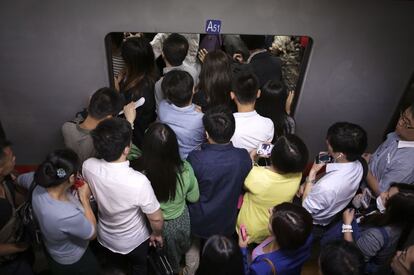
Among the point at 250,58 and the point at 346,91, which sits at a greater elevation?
the point at 250,58

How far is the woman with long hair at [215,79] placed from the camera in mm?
2891

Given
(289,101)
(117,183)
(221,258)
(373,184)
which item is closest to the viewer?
(221,258)

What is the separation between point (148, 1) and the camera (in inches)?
109

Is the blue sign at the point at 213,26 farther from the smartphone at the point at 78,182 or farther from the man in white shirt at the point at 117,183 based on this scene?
the smartphone at the point at 78,182

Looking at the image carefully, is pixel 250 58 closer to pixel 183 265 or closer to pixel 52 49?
pixel 52 49

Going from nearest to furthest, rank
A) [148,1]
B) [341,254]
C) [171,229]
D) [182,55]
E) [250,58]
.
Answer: [341,254] < [171,229] < [148,1] < [182,55] < [250,58]

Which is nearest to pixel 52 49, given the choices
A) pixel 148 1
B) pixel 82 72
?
pixel 82 72

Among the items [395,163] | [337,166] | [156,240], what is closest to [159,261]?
[156,240]

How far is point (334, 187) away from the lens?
7.37ft

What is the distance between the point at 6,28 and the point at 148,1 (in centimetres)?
119

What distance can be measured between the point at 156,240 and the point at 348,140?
1536mm

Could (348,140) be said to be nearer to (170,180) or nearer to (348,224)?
(348,224)

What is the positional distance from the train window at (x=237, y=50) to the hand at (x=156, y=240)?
5.11 ft

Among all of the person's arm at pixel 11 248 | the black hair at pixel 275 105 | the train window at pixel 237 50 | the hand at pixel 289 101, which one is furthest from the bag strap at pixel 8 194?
the hand at pixel 289 101
